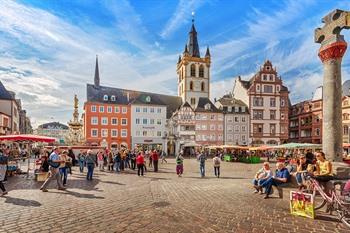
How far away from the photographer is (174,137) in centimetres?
5922

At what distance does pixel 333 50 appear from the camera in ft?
30.8

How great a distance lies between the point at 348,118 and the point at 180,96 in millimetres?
35893

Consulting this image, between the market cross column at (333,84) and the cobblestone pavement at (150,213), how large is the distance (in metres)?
2.27

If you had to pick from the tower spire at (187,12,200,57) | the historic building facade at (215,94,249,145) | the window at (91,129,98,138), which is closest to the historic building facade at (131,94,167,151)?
the window at (91,129,98,138)

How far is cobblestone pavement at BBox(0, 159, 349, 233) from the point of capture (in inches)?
258

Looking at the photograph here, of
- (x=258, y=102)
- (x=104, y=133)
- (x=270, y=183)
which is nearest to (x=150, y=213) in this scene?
(x=270, y=183)

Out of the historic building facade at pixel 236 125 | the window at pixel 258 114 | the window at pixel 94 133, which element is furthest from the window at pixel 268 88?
the window at pixel 94 133

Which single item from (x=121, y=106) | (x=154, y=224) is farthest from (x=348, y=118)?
(x=154, y=224)

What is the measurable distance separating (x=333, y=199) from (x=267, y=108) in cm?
5606

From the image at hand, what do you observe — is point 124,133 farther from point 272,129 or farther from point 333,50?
point 333,50

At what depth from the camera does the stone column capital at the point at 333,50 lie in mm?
9242

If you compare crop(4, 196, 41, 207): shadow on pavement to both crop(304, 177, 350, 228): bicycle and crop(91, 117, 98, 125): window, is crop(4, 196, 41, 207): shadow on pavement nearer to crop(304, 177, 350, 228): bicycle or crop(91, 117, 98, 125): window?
crop(304, 177, 350, 228): bicycle

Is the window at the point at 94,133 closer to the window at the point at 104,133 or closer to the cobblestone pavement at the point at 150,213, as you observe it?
the window at the point at 104,133

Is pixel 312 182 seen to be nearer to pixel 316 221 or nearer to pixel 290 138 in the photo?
pixel 316 221
